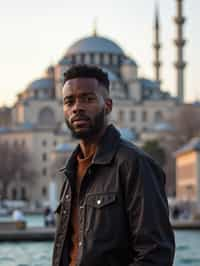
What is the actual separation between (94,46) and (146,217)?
341 ft

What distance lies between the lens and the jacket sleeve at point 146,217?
11.0ft

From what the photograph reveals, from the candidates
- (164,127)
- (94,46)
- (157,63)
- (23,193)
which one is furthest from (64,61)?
(164,127)

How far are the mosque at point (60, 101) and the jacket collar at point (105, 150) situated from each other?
299 ft

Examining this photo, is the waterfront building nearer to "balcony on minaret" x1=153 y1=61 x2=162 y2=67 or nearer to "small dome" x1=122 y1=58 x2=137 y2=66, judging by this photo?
"balcony on minaret" x1=153 y1=61 x2=162 y2=67

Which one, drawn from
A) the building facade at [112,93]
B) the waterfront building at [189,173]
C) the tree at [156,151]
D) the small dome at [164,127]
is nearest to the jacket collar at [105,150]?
the waterfront building at [189,173]

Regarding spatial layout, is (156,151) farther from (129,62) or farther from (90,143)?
(90,143)

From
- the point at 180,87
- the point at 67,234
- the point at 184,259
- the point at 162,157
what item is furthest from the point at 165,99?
the point at 67,234

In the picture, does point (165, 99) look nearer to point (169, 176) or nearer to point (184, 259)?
point (169, 176)

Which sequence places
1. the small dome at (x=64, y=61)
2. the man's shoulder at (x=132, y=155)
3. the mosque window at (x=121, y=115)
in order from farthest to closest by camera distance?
the mosque window at (x=121, y=115) → the small dome at (x=64, y=61) → the man's shoulder at (x=132, y=155)

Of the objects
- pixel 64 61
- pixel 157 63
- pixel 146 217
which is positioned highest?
pixel 64 61

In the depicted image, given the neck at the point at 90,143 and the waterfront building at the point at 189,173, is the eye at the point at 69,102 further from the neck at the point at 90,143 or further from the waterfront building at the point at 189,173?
the waterfront building at the point at 189,173

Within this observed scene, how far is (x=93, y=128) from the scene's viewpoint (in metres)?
3.61

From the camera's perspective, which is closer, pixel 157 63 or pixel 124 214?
pixel 124 214

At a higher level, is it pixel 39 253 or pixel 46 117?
pixel 46 117
